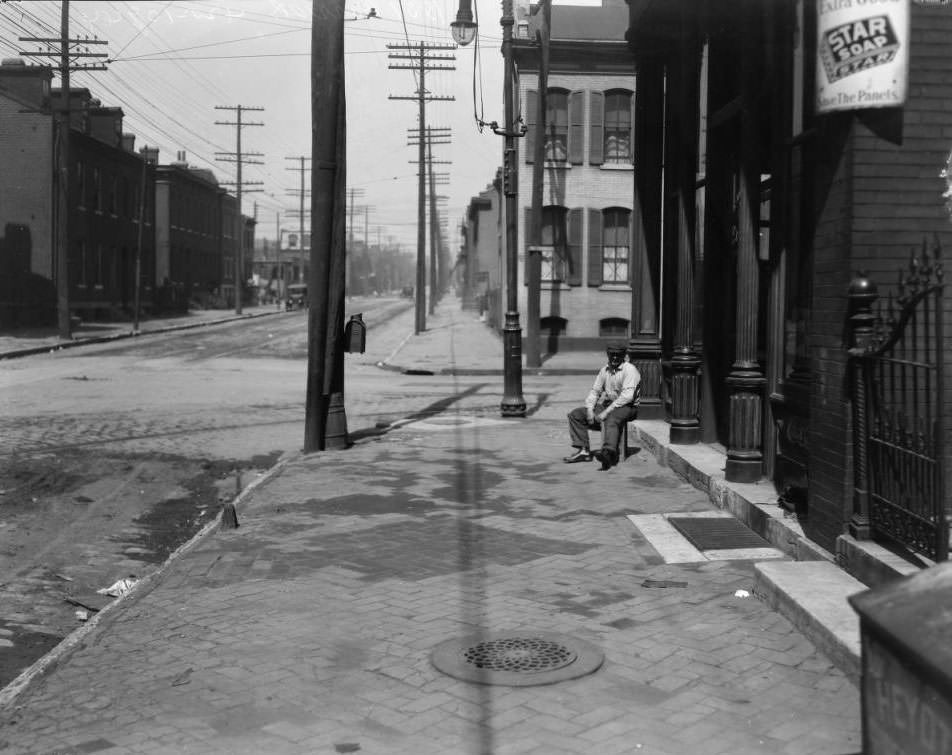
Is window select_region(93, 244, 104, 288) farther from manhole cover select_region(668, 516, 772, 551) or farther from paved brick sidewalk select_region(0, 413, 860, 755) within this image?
manhole cover select_region(668, 516, 772, 551)

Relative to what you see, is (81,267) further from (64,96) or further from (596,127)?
(596,127)

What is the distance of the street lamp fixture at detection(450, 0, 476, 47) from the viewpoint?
15.7 metres

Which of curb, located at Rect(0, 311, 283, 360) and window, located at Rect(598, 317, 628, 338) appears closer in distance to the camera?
curb, located at Rect(0, 311, 283, 360)

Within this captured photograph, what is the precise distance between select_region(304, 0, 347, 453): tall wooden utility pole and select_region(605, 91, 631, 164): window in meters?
20.8

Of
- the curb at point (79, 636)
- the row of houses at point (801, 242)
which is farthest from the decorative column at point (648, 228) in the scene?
the curb at point (79, 636)

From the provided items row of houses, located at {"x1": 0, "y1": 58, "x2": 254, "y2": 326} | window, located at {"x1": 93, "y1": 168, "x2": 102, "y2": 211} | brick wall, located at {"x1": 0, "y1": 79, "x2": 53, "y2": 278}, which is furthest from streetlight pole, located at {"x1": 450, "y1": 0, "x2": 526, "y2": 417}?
window, located at {"x1": 93, "y1": 168, "x2": 102, "y2": 211}

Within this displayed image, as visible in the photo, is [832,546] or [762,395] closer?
[832,546]

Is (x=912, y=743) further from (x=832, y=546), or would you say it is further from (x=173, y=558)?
(x=173, y=558)

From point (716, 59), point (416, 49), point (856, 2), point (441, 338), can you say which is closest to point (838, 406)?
point (856, 2)

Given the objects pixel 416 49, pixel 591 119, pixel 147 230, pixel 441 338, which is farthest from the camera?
pixel 147 230

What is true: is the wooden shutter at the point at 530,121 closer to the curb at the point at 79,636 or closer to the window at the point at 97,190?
the curb at the point at 79,636

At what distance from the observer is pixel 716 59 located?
10938 mm

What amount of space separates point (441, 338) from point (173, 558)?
33626mm

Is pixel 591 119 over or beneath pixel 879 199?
over
